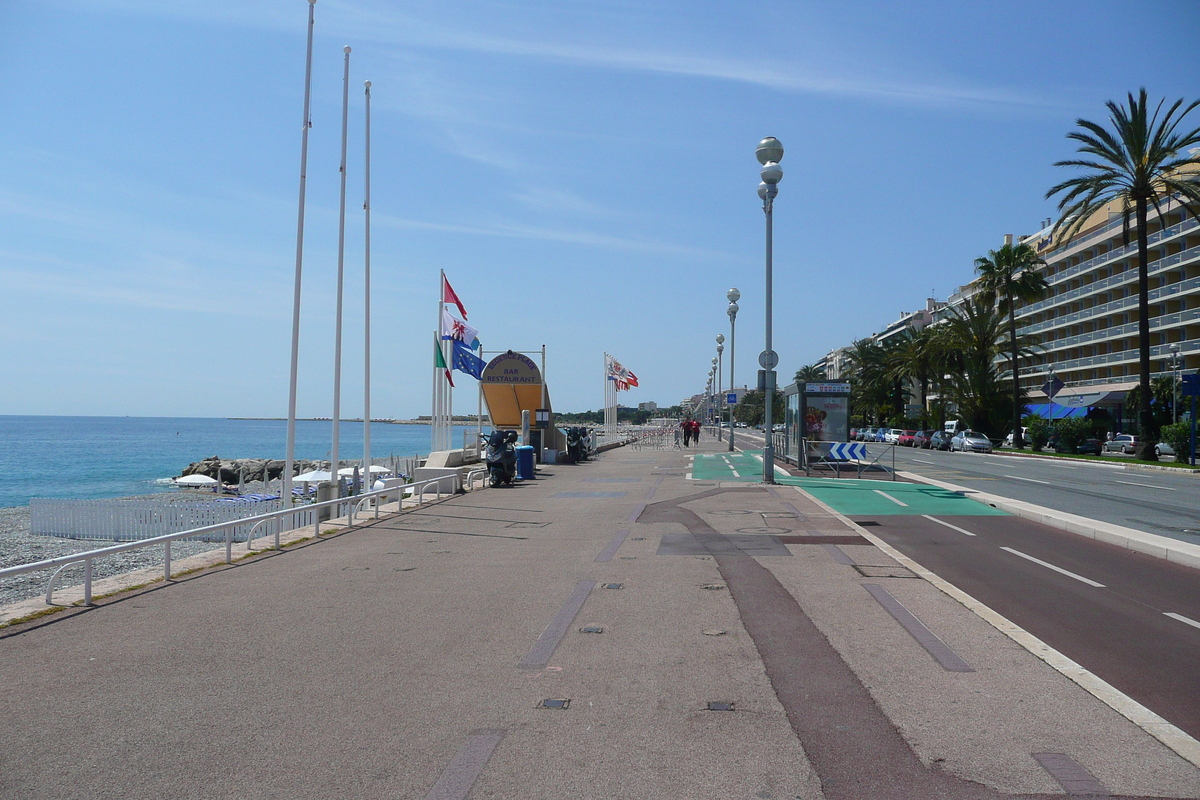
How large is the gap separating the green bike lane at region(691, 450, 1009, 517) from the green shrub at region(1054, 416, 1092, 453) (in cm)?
2615

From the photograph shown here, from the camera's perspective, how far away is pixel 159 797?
3967 mm

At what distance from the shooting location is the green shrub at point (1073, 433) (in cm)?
4503

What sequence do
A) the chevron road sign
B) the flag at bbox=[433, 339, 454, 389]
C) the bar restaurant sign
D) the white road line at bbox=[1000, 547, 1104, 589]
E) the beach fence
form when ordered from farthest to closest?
the bar restaurant sign < the flag at bbox=[433, 339, 454, 389] < the chevron road sign < the beach fence < the white road line at bbox=[1000, 547, 1104, 589]

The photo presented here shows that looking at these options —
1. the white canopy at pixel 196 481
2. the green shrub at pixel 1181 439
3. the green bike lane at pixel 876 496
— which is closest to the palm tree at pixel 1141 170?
the green shrub at pixel 1181 439

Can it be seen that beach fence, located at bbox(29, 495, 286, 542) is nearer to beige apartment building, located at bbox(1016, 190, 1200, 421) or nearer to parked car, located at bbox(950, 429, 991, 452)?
parked car, located at bbox(950, 429, 991, 452)

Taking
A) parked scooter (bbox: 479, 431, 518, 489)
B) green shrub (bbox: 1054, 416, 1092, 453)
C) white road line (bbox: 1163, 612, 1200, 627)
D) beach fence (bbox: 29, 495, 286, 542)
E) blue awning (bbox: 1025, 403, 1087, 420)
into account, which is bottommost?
beach fence (bbox: 29, 495, 286, 542)

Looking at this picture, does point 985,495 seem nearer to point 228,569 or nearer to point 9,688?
point 228,569

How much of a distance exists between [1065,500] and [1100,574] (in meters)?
10.3

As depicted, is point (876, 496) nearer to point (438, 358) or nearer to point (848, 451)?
point (848, 451)

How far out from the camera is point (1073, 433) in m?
45.0

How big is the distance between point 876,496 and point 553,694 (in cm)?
1538

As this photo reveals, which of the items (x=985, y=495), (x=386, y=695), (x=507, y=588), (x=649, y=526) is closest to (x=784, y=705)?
(x=386, y=695)

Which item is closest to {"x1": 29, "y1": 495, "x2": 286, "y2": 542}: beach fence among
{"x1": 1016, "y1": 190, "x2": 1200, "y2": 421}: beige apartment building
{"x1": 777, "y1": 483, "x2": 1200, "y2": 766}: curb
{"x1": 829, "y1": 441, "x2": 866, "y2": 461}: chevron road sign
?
{"x1": 777, "y1": 483, "x2": 1200, "y2": 766}: curb

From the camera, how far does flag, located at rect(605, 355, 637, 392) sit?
57281 mm
